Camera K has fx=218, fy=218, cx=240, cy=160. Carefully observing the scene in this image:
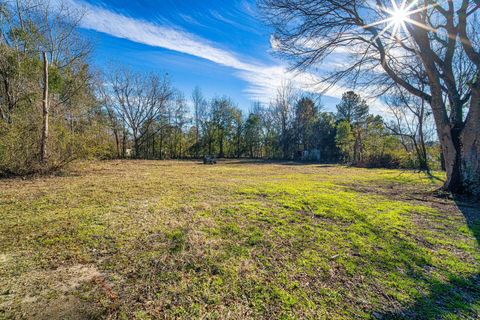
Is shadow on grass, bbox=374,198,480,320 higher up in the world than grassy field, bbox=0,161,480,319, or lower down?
lower down

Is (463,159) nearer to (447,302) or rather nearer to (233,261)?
(447,302)

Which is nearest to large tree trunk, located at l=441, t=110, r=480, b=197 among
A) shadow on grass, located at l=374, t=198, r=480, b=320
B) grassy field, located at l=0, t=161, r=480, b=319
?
grassy field, located at l=0, t=161, r=480, b=319

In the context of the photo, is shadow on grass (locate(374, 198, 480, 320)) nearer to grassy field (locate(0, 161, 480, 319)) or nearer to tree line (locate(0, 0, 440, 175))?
grassy field (locate(0, 161, 480, 319))

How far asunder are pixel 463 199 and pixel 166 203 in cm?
686

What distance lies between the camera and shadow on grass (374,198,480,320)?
165 cm

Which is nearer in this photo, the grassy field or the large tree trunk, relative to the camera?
the grassy field

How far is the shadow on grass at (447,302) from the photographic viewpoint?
165 cm

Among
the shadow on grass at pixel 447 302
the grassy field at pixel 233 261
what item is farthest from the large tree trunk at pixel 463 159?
the shadow on grass at pixel 447 302

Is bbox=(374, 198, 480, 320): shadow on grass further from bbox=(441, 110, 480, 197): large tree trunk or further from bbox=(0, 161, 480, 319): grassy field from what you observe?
bbox=(441, 110, 480, 197): large tree trunk

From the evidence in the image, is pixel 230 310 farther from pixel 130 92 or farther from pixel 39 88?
pixel 130 92

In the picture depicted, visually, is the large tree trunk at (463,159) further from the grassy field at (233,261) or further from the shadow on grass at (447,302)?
the shadow on grass at (447,302)

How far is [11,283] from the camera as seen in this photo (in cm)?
179

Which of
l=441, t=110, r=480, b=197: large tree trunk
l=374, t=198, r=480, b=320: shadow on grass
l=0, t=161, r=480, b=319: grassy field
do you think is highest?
l=441, t=110, r=480, b=197: large tree trunk

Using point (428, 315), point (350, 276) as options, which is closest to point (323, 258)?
point (350, 276)
